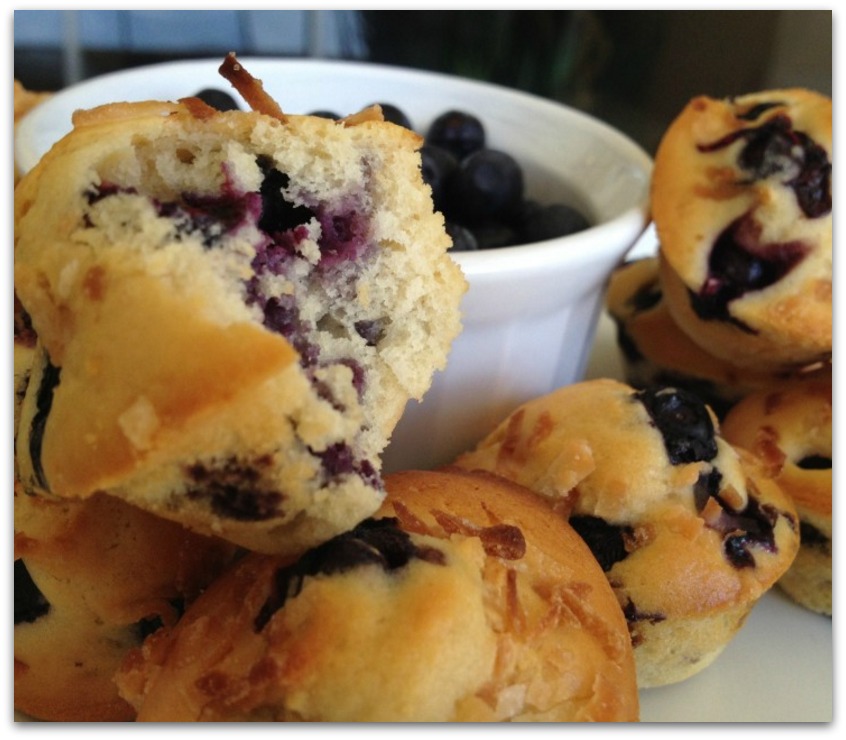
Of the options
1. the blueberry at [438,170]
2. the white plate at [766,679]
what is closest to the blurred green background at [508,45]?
the blueberry at [438,170]

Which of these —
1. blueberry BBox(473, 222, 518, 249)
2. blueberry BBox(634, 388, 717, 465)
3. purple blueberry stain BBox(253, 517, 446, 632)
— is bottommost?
blueberry BBox(634, 388, 717, 465)

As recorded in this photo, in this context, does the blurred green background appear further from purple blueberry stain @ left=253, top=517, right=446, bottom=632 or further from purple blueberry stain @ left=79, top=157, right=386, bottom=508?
purple blueberry stain @ left=253, top=517, right=446, bottom=632

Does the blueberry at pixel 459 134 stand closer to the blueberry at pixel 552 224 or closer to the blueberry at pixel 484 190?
the blueberry at pixel 484 190

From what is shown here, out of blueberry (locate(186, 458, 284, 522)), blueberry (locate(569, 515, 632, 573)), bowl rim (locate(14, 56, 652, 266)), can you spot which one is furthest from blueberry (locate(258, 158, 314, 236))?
blueberry (locate(569, 515, 632, 573))

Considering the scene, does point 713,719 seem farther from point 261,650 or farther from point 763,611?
point 261,650

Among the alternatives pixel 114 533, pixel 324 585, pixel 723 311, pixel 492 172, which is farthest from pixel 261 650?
pixel 492 172

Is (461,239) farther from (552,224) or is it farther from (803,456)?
(803,456)
